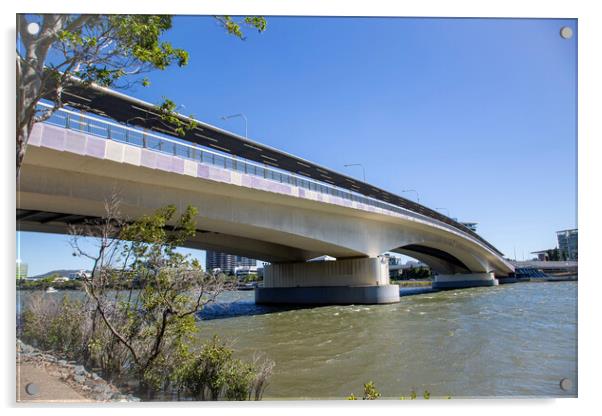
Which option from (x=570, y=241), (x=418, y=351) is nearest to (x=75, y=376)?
(x=418, y=351)

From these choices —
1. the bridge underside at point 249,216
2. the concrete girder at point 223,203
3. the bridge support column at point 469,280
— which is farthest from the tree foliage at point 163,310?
the bridge support column at point 469,280

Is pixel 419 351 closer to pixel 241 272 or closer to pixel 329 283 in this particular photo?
pixel 241 272

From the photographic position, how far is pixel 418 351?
9.36 m

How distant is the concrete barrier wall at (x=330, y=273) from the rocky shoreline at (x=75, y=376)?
17331 mm

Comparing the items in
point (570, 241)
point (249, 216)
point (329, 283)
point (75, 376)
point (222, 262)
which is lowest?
point (329, 283)

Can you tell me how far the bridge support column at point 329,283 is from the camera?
2194cm

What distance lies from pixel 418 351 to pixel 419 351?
2cm

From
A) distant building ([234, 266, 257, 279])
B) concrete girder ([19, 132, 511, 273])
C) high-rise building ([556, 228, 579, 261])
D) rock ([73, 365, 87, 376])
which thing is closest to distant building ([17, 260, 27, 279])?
rock ([73, 365, 87, 376])

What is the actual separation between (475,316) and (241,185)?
31.0 ft

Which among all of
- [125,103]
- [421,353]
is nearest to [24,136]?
[125,103]

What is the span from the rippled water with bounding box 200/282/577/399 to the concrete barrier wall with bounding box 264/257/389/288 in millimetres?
5258

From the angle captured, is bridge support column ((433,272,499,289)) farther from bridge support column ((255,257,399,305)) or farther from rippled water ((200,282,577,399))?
rippled water ((200,282,577,399))

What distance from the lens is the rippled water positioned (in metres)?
6.51

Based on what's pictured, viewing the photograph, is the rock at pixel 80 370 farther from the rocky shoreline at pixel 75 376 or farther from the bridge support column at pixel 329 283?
the bridge support column at pixel 329 283
